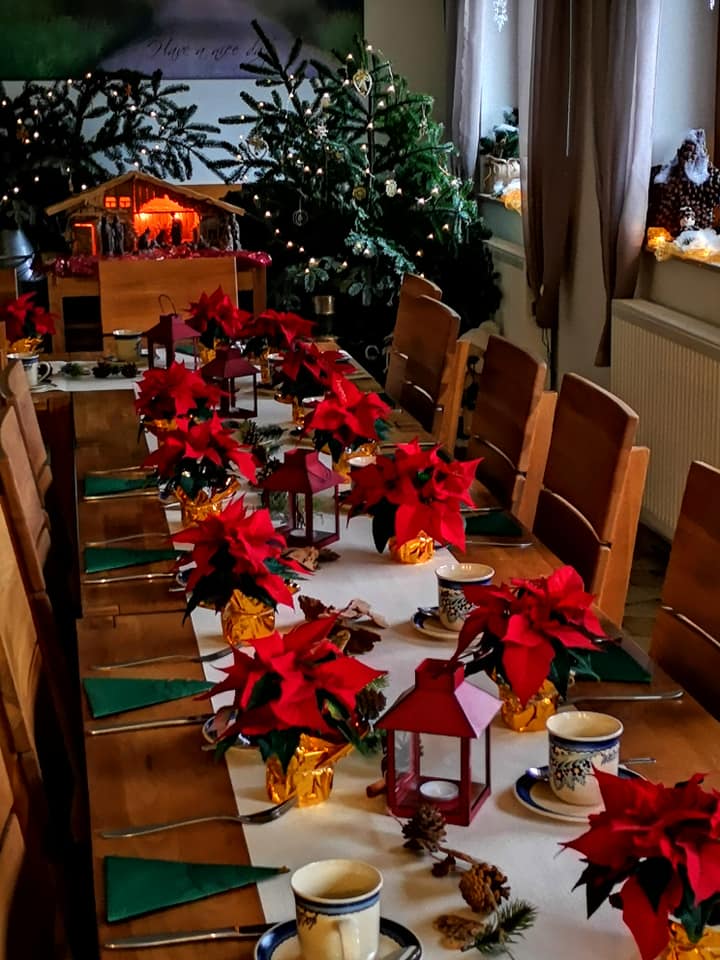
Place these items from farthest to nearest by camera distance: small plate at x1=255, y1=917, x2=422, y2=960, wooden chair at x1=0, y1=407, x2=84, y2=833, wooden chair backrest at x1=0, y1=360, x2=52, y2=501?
wooden chair backrest at x1=0, y1=360, x2=52, y2=501
wooden chair at x1=0, y1=407, x2=84, y2=833
small plate at x1=255, y1=917, x2=422, y2=960


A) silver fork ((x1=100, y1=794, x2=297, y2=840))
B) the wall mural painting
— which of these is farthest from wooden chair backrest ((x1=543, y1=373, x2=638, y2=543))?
the wall mural painting

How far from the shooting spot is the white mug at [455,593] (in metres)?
1.82

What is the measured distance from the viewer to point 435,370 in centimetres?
342

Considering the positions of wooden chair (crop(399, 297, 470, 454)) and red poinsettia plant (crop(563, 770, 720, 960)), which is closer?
red poinsettia plant (crop(563, 770, 720, 960))

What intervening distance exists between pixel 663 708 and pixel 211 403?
1275 millimetres

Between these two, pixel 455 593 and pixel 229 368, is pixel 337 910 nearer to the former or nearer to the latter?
pixel 455 593

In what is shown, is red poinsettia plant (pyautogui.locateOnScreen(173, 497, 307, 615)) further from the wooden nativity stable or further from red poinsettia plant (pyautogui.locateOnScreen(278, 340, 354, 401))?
the wooden nativity stable

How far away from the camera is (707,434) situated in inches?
150

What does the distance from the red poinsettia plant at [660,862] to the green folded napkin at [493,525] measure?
123 centimetres

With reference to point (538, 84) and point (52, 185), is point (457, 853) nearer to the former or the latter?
point (538, 84)

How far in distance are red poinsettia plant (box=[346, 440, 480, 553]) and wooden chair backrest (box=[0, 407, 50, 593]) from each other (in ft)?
2.21

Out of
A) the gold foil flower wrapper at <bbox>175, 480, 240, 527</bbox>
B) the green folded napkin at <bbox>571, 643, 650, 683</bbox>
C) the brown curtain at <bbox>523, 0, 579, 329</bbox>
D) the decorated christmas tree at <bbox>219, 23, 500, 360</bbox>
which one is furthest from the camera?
the decorated christmas tree at <bbox>219, 23, 500, 360</bbox>

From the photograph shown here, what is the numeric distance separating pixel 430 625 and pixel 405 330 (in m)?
1.99

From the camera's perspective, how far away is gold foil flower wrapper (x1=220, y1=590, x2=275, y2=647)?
1771mm
